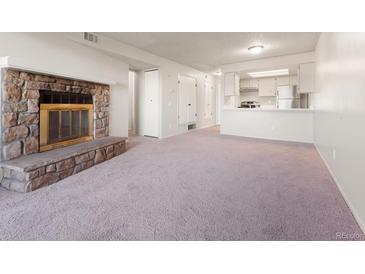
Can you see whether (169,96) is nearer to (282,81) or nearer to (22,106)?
(22,106)

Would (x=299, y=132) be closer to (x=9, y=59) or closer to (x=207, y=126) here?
(x=207, y=126)

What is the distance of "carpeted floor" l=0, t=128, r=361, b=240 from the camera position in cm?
156

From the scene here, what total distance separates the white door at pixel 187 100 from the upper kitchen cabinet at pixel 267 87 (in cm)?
256

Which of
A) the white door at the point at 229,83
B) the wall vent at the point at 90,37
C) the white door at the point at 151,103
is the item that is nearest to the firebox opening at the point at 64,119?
the wall vent at the point at 90,37

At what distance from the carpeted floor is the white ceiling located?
2.46 m

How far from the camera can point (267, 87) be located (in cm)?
782

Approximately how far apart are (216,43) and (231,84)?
89.8 inches

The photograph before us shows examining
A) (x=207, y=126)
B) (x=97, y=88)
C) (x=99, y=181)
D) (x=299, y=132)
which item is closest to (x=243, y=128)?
(x=299, y=132)

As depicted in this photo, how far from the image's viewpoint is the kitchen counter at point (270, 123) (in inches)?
215

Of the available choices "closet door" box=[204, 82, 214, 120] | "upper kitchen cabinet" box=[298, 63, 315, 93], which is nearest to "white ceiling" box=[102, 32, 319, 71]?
"upper kitchen cabinet" box=[298, 63, 315, 93]

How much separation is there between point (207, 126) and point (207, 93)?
4.51 feet

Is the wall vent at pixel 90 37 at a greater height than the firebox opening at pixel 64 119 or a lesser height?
greater

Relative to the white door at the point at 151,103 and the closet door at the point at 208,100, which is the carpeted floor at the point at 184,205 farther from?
the closet door at the point at 208,100

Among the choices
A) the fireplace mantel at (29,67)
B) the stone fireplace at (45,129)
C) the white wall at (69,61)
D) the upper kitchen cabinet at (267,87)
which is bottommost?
the stone fireplace at (45,129)
